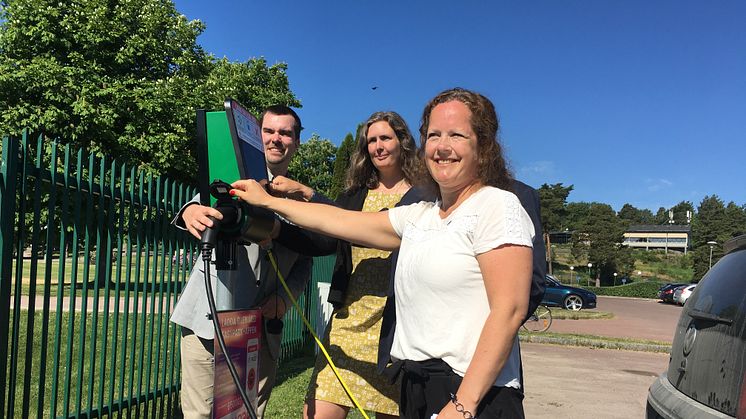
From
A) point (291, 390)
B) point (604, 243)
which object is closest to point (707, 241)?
point (604, 243)

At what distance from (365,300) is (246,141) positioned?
127cm

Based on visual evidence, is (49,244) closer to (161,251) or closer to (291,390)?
(161,251)

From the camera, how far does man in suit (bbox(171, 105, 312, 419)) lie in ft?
7.96

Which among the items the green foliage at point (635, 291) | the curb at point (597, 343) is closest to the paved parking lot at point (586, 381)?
the curb at point (597, 343)

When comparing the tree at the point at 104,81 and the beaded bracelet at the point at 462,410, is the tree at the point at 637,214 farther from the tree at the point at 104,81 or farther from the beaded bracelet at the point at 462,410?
the beaded bracelet at the point at 462,410

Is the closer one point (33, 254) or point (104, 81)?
point (33, 254)

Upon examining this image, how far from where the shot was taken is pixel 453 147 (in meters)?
1.81

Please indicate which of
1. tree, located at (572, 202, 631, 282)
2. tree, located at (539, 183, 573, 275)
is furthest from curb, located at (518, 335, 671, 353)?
tree, located at (539, 183, 573, 275)

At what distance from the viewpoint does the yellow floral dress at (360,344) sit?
271 cm

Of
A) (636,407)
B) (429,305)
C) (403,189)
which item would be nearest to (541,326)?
(636,407)

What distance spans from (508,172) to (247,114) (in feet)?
2.95

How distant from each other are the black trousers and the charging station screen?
81 cm

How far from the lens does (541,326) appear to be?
53.4 feet

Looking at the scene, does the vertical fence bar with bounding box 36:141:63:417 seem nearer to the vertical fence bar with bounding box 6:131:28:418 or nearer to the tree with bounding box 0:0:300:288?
the vertical fence bar with bounding box 6:131:28:418
